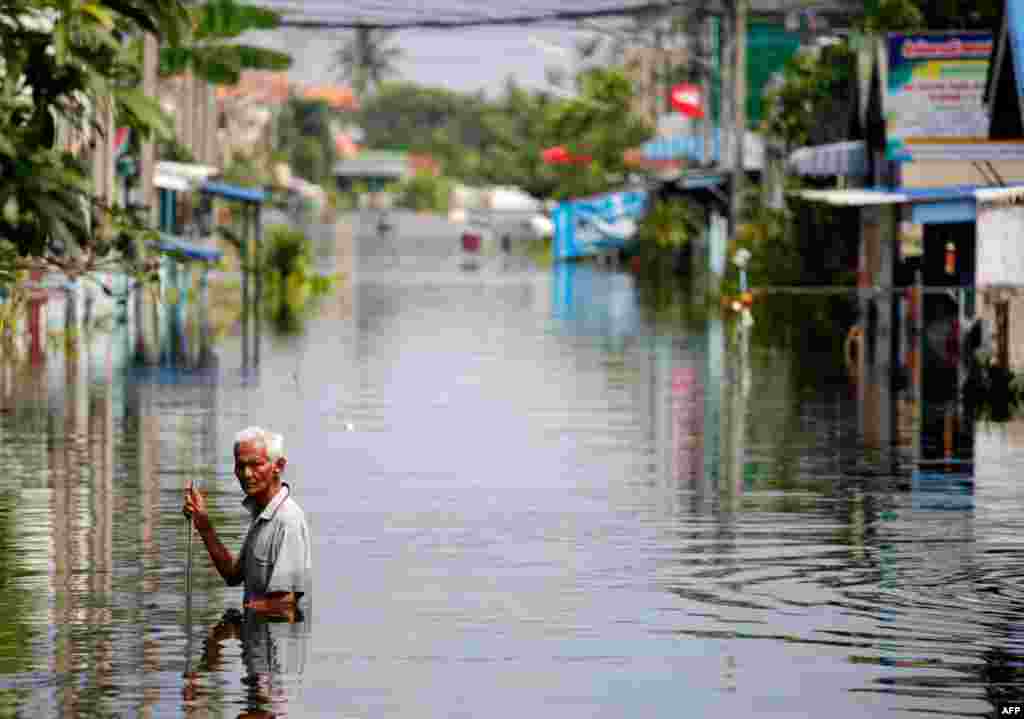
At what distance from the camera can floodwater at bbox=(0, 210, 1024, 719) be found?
38.7 ft

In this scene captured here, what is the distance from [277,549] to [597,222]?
79.6 m

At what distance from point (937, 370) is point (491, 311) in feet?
65.3

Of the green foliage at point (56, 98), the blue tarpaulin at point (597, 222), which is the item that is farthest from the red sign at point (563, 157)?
the green foliage at point (56, 98)

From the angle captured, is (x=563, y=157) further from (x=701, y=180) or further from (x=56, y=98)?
(x=56, y=98)

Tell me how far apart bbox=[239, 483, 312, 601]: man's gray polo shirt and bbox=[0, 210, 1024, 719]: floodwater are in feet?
0.77

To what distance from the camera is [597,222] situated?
303 ft

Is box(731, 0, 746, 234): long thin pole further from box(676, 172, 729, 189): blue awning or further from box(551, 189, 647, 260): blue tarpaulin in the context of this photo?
box(551, 189, 647, 260): blue tarpaulin

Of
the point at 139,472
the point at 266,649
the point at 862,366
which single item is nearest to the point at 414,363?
the point at 862,366

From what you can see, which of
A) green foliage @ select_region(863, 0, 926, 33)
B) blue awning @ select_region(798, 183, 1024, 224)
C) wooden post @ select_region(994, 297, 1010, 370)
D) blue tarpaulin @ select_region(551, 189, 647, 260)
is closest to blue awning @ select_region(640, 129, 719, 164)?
blue tarpaulin @ select_region(551, 189, 647, 260)

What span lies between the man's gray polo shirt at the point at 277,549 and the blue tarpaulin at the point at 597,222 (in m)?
74.6

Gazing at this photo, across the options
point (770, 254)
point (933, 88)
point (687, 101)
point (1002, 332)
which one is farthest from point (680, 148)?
point (1002, 332)

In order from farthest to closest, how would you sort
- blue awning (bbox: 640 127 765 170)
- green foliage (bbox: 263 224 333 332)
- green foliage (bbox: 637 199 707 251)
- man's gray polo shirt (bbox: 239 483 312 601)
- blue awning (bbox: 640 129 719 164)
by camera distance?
blue awning (bbox: 640 129 719 164) < green foliage (bbox: 637 199 707 251) < blue awning (bbox: 640 127 765 170) < green foliage (bbox: 263 224 333 332) < man's gray polo shirt (bbox: 239 483 312 601)

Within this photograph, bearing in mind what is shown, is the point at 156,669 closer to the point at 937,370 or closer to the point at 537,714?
the point at 537,714

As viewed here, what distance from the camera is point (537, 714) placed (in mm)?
11117
